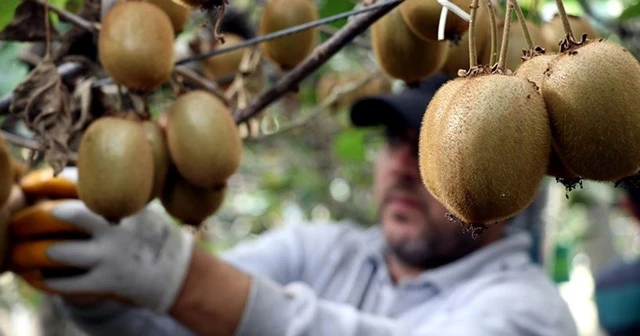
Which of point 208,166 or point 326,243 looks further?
point 326,243

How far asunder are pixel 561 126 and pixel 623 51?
70 mm

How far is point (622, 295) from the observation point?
264 cm

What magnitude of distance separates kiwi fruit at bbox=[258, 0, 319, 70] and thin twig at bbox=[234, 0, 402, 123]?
0.02 m

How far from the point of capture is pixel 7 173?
93 cm

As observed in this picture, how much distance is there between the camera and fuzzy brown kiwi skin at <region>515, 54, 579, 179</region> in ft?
1.84

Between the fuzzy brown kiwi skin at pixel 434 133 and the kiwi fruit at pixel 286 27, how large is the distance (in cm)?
37

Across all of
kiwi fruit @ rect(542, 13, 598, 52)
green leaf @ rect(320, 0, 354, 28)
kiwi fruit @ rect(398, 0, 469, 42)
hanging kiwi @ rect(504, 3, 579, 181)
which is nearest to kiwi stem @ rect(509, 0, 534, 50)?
hanging kiwi @ rect(504, 3, 579, 181)

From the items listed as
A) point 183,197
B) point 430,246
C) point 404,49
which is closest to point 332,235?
point 430,246

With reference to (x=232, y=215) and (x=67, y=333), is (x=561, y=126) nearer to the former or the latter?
(x=67, y=333)

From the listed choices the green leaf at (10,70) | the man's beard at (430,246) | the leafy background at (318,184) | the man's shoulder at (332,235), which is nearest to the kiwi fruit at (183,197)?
the green leaf at (10,70)

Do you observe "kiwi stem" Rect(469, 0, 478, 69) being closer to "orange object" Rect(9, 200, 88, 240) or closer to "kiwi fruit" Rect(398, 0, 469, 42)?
"kiwi fruit" Rect(398, 0, 469, 42)

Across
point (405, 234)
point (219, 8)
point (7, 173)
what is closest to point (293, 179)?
point (405, 234)

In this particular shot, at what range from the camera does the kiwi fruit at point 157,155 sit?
2.88 feet

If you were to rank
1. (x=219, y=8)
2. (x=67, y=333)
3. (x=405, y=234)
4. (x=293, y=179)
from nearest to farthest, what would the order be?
(x=219, y=8), (x=67, y=333), (x=405, y=234), (x=293, y=179)
